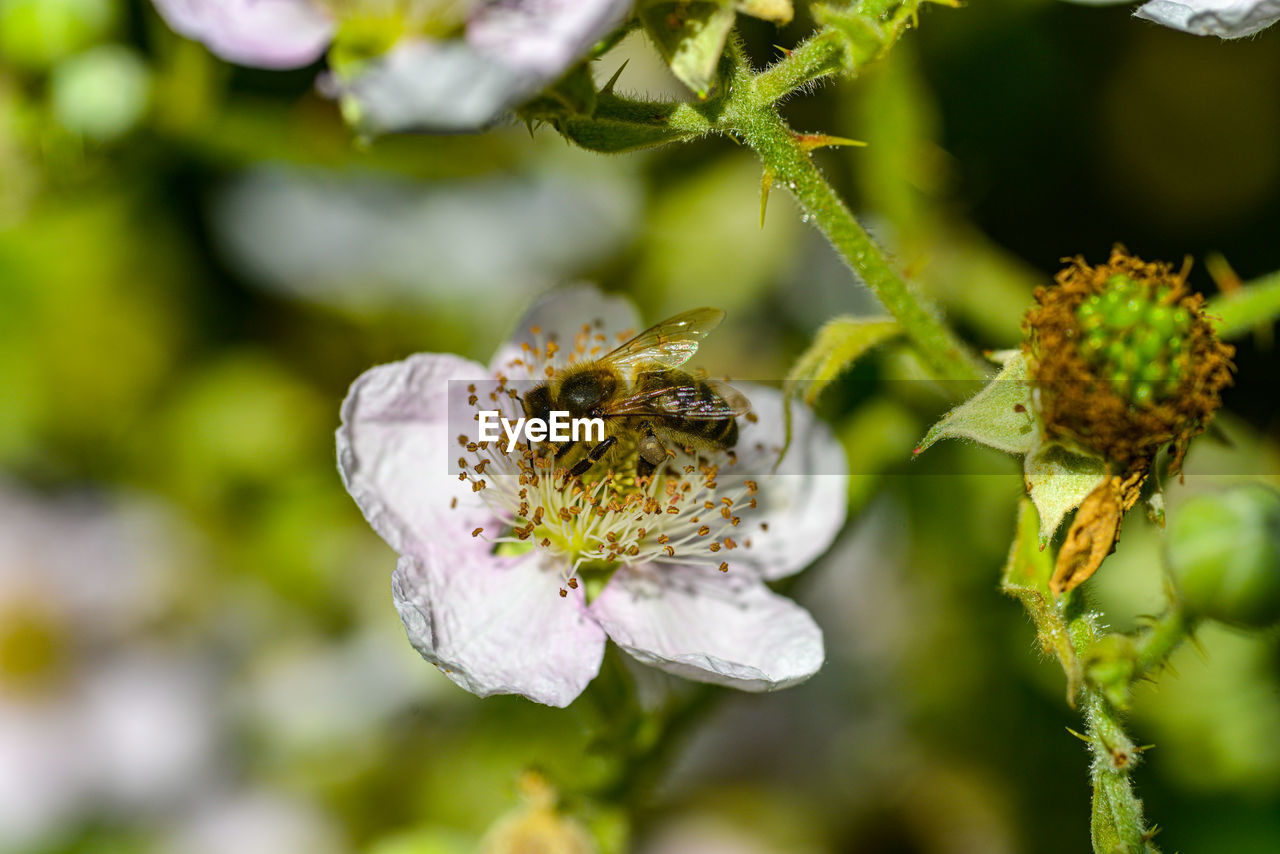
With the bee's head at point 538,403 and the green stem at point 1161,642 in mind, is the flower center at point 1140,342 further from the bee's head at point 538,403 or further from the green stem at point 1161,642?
the bee's head at point 538,403

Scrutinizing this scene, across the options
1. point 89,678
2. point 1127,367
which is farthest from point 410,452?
point 89,678

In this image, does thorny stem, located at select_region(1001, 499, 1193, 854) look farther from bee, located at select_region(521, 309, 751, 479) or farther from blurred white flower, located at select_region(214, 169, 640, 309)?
blurred white flower, located at select_region(214, 169, 640, 309)

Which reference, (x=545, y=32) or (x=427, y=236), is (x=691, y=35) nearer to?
(x=545, y=32)

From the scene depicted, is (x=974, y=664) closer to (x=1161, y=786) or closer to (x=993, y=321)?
(x=1161, y=786)

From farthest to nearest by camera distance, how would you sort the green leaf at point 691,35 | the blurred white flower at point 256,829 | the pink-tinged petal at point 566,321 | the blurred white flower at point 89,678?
the blurred white flower at point 89,678 < the blurred white flower at point 256,829 < the pink-tinged petal at point 566,321 < the green leaf at point 691,35

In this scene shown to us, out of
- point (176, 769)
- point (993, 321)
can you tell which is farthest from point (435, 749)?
point (993, 321)

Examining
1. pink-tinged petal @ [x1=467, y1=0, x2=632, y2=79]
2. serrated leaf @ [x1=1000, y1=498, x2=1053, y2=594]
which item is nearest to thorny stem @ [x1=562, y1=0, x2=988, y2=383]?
pink-tinged petal @ [x1=467, y1=0, x2=632, y2=79]

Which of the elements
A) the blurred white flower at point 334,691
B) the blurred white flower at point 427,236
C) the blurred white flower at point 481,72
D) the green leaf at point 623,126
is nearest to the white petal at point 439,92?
the blurred white flower at point 481,72
